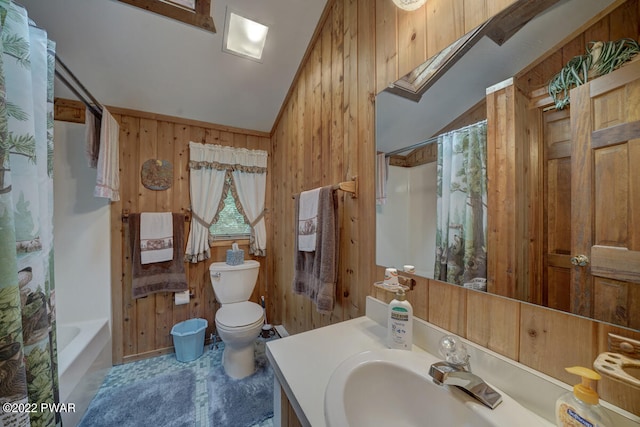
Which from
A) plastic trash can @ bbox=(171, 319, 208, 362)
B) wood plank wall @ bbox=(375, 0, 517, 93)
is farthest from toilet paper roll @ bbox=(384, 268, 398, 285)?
plastic trash can @ bbox=(171, 319, 208, 362)

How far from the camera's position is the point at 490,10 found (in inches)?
25.4

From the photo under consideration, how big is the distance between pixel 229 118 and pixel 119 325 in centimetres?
207

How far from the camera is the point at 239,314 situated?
5.98 feet

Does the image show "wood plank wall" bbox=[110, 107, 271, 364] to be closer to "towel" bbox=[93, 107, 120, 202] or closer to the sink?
"towel" bbox=[93, 107, 120, 202]

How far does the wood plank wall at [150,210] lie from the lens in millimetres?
1938

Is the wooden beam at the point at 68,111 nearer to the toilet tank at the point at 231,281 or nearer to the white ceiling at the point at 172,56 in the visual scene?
the white ceiling at the point at 172,56

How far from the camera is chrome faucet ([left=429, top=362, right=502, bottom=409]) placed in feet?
1.66

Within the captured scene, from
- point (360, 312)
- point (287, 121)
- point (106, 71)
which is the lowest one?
point (360, 312)

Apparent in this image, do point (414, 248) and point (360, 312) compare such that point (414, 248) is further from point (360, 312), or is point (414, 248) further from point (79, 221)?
point (79, 221)

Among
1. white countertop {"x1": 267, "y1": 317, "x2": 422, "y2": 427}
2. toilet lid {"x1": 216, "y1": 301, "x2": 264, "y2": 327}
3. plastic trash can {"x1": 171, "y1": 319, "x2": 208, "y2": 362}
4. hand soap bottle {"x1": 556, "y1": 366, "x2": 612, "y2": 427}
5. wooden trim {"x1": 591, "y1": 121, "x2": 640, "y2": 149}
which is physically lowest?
plastic trash can {"x1": 171, "y1": 319, "x2": 208, "y2": 362}

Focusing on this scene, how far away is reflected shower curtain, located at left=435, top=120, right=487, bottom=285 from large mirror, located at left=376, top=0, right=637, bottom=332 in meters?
0.04

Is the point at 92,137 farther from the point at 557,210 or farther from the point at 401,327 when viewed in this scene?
the point at 557,210

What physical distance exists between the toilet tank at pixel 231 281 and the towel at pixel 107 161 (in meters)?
0.96

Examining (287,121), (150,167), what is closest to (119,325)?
(150,167)
